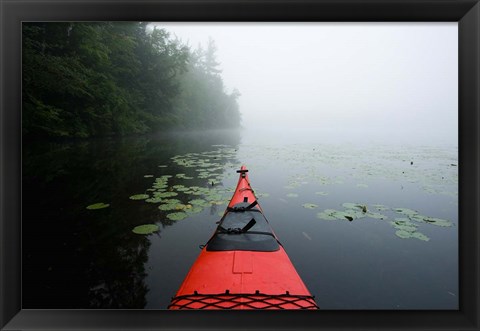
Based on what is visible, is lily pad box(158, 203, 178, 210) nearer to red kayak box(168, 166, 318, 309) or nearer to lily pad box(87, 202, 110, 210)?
lily pad box(87, 202, 110, 210)

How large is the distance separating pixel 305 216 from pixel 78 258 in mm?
3515

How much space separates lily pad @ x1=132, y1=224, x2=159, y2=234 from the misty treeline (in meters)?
2.09

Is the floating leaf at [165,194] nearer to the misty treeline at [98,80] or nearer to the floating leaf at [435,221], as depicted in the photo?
the misty treeline at [98,80]

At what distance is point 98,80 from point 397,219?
13794 millimetres

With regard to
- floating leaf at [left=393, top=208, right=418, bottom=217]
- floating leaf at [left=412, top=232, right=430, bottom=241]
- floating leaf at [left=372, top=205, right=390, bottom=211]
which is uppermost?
floating leaf at [left=372, top=205, right=390, bottom=211]

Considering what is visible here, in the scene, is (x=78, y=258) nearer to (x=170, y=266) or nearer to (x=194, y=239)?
(x=170, y=266)

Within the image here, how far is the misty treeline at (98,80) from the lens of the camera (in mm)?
9336

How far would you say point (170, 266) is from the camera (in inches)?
120

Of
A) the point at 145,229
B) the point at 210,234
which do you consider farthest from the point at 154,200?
the point at 210,234

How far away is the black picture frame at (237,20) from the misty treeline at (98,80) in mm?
242

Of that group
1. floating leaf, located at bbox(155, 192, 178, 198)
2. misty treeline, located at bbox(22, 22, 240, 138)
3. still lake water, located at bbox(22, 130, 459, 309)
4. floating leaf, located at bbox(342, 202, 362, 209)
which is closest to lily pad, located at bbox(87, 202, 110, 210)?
still lake water, located at bbox(22, 130, 459, 309)

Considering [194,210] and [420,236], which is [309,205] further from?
[194,210]

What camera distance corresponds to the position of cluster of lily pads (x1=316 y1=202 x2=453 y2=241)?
3916 mm

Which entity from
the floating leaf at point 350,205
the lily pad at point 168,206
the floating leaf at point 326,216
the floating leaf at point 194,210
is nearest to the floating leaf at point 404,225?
the floating leaf at point 350,205
